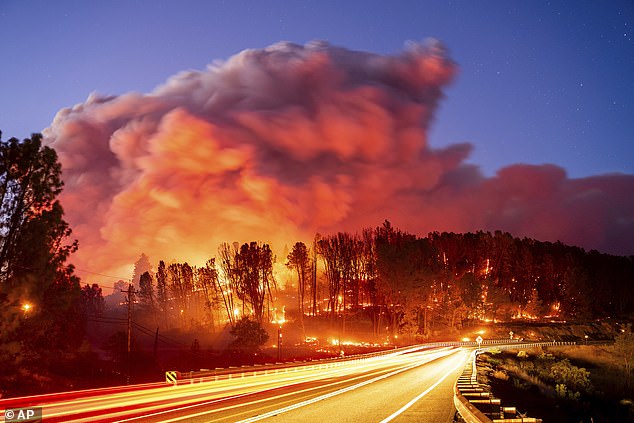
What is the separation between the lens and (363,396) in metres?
21.7

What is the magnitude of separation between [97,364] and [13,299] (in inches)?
1157

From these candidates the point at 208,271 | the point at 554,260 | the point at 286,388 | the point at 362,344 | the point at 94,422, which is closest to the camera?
the point at 94,422

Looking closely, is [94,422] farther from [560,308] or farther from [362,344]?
[560,308]

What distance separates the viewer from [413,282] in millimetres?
89125

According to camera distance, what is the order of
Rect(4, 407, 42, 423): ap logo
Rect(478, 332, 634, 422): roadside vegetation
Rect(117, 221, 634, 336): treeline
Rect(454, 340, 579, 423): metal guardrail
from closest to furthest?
Rect(454, 340, 579, 423): metal guardrail → Rect(4, 407, 42, 423): ap logo → Rect(478, 332, 634, 422): roadside vegetation → Rect(117, 221, 634, 336): treeline

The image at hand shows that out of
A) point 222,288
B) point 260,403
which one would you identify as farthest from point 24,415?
point 222,288

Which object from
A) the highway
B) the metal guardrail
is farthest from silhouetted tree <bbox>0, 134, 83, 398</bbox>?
the metal guardrail

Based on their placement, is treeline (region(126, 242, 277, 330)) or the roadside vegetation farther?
treeline (region(126, 242, 277, 330))

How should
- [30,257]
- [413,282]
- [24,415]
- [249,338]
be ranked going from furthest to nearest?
[413,282], [249,338], [30,257], [24,415]

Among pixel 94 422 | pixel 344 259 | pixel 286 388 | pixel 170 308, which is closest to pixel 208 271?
pixel 344 259

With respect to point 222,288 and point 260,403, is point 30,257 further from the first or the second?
point 222,288

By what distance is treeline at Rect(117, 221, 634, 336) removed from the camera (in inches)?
3686

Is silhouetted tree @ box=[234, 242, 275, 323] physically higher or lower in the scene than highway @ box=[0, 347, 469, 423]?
higher

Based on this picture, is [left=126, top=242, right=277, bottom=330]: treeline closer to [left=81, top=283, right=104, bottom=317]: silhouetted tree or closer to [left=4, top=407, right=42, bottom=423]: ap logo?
[left=81, top=283, right=104, bottom=317]: silhouetted tree
